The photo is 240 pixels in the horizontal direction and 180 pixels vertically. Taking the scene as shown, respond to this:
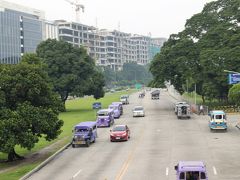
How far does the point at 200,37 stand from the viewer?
85.9 m

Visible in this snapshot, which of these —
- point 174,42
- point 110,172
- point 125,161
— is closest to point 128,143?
point 125,161

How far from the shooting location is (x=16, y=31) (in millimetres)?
173125

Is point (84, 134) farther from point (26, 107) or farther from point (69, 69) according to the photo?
point (69, 69)

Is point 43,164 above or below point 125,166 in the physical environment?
below

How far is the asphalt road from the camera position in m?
30.2

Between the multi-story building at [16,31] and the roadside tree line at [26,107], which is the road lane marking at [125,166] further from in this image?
the multi-story building at [16,31]

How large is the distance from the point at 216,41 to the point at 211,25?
5.99 meters

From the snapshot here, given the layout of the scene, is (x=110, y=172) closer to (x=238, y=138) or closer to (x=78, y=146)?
(x=78, y=146)

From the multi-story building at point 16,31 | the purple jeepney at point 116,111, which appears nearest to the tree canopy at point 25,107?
the purple jeepney at point 116,111

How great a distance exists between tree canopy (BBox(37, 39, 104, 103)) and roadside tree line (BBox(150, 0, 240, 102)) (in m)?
12.4

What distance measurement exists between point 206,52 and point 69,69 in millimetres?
25413

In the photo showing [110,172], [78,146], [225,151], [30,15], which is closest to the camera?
[110,172]

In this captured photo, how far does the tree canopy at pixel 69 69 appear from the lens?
86000mm

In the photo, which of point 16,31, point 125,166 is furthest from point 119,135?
point 16,31
